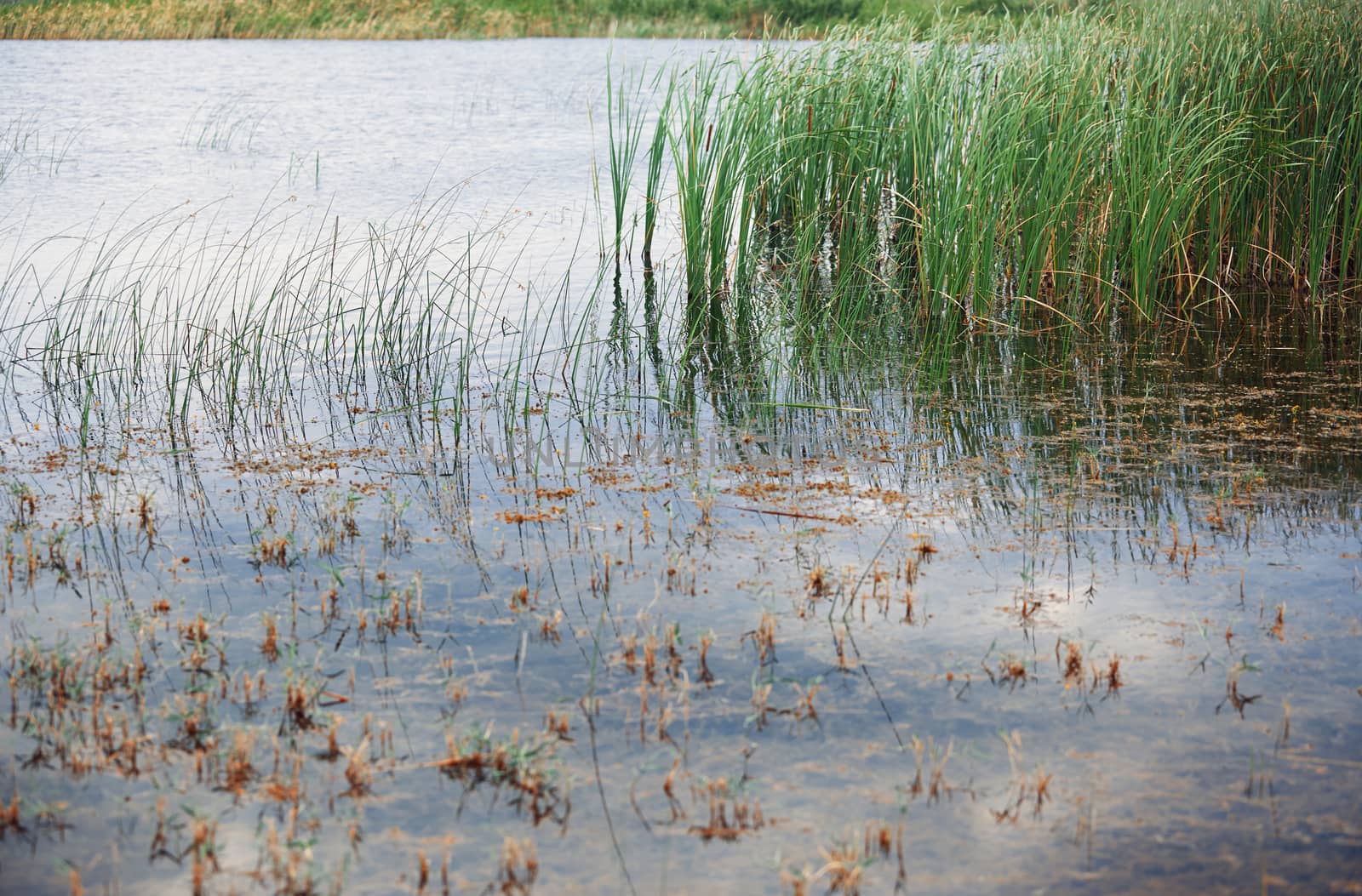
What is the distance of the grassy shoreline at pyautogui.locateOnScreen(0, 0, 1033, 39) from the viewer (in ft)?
99.3

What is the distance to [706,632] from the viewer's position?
3600mm

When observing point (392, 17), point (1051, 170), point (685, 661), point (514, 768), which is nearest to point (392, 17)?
point (392, 17)

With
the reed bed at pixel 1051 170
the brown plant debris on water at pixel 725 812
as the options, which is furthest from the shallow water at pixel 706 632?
the reed bed at pixel 1051 170

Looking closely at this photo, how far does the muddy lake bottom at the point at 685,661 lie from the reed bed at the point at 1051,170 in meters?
1.85

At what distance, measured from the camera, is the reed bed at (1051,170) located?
7.04 metres

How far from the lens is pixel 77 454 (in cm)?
525

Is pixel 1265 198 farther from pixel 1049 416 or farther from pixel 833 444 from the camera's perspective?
pixel 833 444

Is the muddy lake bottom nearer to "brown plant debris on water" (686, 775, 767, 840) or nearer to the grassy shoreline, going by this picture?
"brown plant debris on water" (686, 775, 767, 840)

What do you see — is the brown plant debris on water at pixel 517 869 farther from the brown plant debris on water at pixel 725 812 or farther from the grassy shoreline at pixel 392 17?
the grassy shoreline at pixel 392 17

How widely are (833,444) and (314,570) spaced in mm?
2280

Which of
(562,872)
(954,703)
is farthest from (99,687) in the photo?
(954,703)

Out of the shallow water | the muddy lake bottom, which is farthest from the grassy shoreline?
the muddy lake bottom

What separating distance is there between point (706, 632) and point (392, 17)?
3204 centimetres

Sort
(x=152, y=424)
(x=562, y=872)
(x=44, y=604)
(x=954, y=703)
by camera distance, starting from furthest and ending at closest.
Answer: (x=152, y=424) → (x=44, y=604) → (x=954, y=703) → (x=562, y=872)
